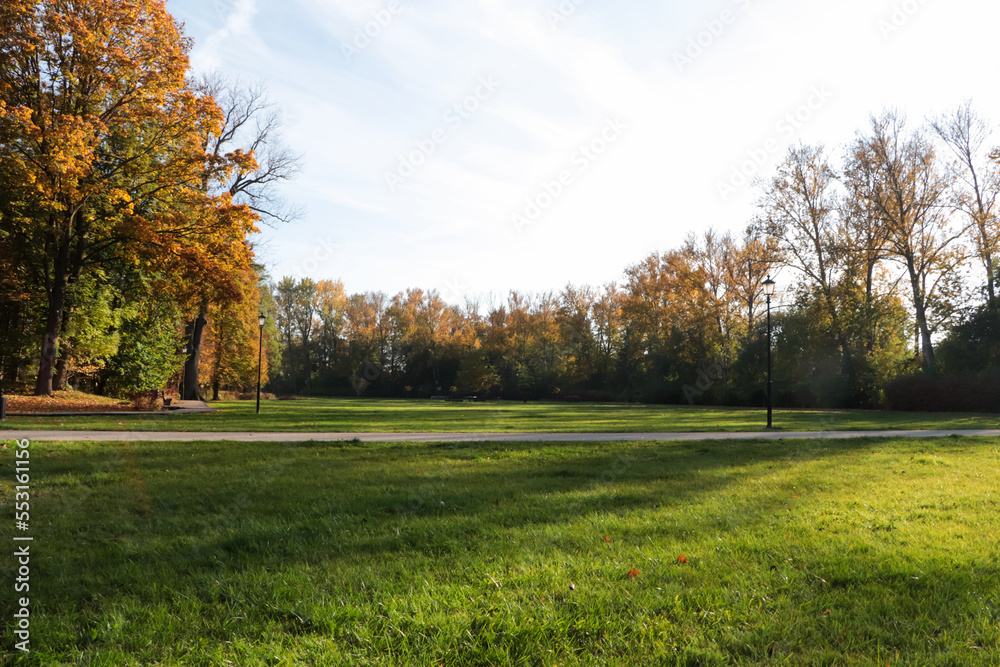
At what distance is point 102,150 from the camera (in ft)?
66.8

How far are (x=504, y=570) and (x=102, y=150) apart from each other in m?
23.8

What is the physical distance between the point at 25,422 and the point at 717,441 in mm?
16389

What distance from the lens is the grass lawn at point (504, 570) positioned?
2842 mm

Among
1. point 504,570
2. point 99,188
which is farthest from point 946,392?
point 99,188

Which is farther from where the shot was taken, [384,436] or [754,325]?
[754,325]

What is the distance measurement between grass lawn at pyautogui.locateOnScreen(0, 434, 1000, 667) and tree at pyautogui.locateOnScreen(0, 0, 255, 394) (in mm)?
12948

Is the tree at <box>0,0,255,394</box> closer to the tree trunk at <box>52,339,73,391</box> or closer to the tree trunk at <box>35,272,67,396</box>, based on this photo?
the tree trunk at <box>35,272,67,396</box>

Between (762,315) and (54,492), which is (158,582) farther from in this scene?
(762,315)

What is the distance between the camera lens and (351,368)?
6625 centimetres

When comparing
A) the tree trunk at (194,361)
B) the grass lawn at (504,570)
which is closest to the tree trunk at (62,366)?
the tree trunk at (194,361)

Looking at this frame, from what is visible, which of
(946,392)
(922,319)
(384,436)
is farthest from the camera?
(922,319)

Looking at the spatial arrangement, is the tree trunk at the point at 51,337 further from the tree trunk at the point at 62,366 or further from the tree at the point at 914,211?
the tree at the point at 914,211

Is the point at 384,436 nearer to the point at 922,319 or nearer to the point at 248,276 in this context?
the point at 248,276

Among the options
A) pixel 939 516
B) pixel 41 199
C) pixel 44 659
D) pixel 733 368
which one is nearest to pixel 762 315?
pixel 733 368
